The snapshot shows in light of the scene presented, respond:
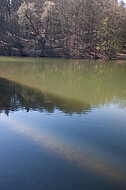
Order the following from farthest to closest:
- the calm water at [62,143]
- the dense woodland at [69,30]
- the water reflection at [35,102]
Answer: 1. the dense woodland at [69,30]
2. the water reflection at [35,102]
3. the calm water at [62,143]

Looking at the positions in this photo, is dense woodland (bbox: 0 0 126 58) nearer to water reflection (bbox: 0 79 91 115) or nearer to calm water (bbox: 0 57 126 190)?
water reflection (bbox: 0 79 91 115)

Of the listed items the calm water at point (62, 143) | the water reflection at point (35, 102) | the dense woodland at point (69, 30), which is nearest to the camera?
the calm water at point (62, 143)

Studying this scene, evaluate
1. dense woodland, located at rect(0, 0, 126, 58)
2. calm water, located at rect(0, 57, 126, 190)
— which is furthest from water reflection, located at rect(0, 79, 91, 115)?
dense woodland, located at rect(0, 0, 126, 58)

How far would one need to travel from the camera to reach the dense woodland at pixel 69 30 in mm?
51312

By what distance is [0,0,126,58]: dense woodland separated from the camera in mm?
51312

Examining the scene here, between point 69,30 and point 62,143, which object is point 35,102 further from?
point 69,30

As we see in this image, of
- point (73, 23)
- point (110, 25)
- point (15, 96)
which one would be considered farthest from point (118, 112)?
point (73, 23)

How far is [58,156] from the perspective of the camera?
6.13 meters

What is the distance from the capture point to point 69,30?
2298 inches

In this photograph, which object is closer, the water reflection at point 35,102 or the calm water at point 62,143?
the calm water at point 62,143

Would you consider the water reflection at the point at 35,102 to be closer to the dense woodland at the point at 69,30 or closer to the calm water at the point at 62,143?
the calm water at the point at 62,143

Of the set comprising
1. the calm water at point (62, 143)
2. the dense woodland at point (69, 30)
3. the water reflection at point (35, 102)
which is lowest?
the calm water at point (62, 143)

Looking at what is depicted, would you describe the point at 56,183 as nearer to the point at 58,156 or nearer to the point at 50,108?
the point at 58,156

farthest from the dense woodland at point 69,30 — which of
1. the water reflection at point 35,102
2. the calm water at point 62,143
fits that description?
the calm water at point 62,143
